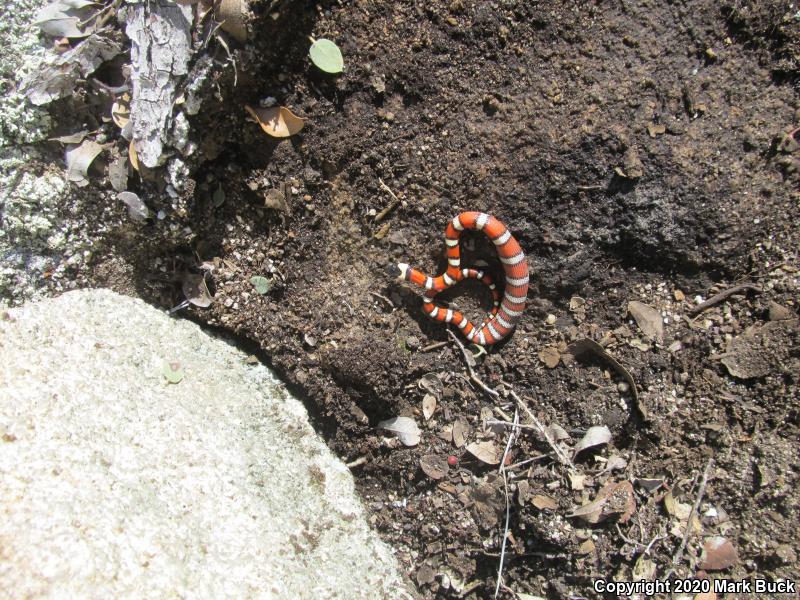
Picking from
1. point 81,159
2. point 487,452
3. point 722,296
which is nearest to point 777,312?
point 722,296

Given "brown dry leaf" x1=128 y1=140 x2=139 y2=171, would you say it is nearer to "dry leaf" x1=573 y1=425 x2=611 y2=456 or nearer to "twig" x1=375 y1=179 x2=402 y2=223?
"twig" x1=375 y1=179 x2=402 y2=223

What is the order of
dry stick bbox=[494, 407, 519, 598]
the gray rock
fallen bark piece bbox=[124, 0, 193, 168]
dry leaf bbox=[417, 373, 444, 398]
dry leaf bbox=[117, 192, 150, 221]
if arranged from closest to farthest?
1. the gray rock
2. fallen bark piece bbox=[124, 0, 193, 168]
3. dry leaf bbox=[117, 192, 150, 221]
4. dry stick bbox=[494, 407, 519, 598]
5. dry leaf bbox=[417, 373, 444, 398]

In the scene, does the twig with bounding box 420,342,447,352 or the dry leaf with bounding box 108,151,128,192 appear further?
the twig with bounding box 420,342,447,352

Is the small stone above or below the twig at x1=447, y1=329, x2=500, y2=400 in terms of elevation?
above

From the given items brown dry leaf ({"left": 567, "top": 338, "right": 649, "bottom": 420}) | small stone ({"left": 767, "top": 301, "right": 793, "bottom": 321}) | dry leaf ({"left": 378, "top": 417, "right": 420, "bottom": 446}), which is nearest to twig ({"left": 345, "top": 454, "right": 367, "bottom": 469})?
dry leaf ({"left": 378, "top": 417, "right": 420, "bottom": 446})

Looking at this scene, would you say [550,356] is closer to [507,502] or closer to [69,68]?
[507,502]

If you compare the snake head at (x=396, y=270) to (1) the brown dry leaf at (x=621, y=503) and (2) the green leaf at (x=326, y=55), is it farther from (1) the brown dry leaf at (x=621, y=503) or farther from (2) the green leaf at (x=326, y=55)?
(1) the brown dry leaf at (x=621, y=503)

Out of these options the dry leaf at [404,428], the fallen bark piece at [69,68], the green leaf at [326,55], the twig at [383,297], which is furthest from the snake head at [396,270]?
the fallen bark piece at [69,68]

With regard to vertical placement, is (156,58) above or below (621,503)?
above
